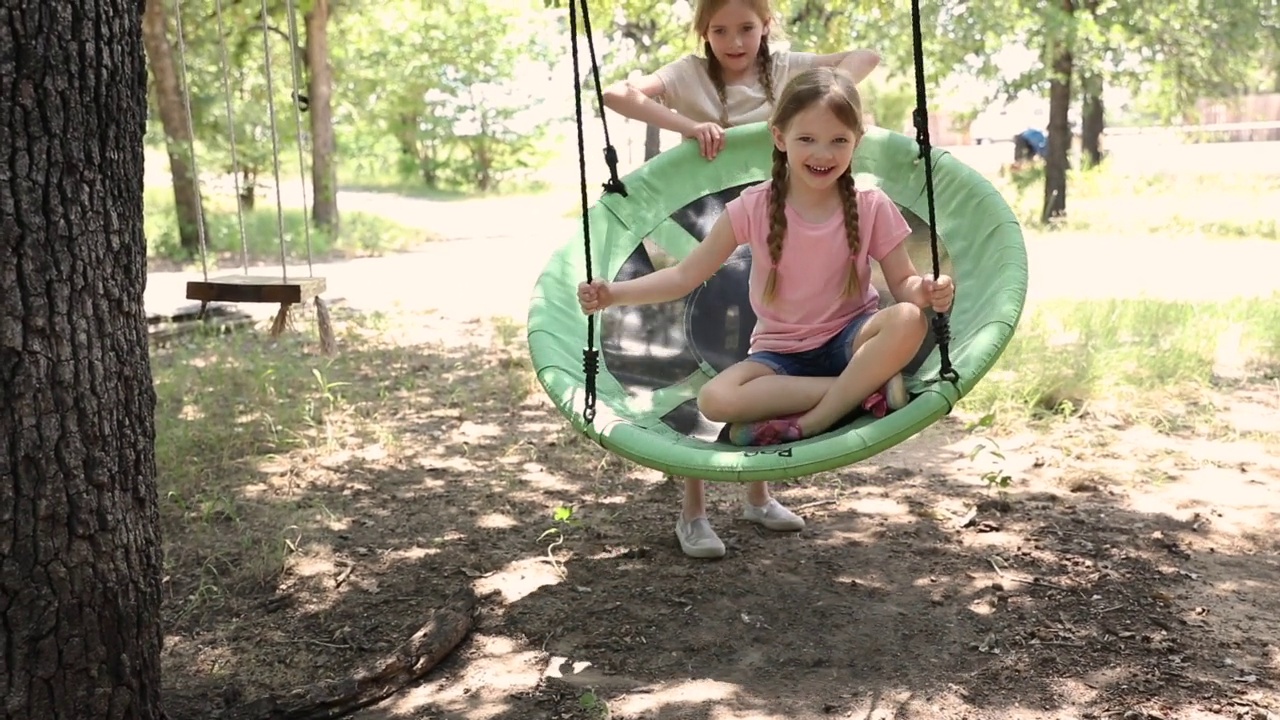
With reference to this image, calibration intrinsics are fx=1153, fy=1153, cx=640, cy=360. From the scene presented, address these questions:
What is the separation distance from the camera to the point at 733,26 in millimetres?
2926

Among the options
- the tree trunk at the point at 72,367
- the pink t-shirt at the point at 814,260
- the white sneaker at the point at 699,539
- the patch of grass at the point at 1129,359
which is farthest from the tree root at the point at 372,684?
the patch of grass at the point at 1129,359

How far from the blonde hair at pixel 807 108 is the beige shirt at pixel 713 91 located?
22.1 inches

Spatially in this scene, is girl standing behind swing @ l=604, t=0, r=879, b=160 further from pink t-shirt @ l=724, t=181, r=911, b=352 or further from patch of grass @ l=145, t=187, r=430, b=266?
patch of grass @ l=145, t=187, r=430, b=266

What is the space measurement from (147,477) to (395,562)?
1.07 meters

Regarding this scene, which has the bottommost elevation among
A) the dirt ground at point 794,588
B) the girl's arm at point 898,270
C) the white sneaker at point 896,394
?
the dirt ground at point 794,588

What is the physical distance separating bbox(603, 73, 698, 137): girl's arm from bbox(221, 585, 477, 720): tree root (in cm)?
135

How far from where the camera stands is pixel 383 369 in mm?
5188

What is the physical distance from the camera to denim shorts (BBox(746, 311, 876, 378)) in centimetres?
258

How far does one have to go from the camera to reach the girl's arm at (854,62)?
3025mm

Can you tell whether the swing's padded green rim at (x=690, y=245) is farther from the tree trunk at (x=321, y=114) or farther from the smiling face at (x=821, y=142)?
the tree trunk at (x=321, y=114)

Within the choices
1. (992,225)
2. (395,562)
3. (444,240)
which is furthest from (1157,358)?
(444,240)

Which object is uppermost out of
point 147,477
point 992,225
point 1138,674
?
point 992,225

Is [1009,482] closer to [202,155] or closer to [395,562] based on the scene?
[395,562]

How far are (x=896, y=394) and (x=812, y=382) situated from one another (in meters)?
0.20
